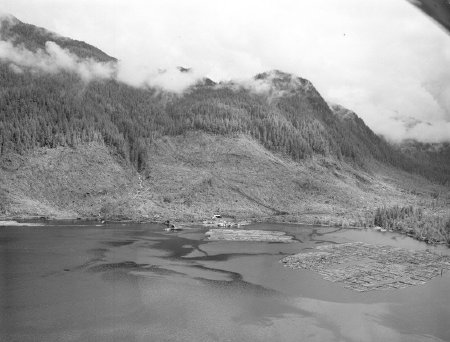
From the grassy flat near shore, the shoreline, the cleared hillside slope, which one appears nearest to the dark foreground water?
the shoreline

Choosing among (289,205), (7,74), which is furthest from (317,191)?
(7,74)

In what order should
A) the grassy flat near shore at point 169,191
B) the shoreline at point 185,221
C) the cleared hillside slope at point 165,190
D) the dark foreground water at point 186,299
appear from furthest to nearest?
the grassy flat near shore at point 169,191 < the cleared hillside slope at point 165,190 < the shoreline at point 185,221 < the dark foreground water at point 186,299

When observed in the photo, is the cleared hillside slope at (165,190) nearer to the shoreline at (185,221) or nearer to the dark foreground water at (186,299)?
the shoreline at (185,221)

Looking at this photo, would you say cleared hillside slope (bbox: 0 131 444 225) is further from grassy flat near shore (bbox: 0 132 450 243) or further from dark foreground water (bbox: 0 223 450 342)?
dark foreground water (bbox: 0 223 450 342)

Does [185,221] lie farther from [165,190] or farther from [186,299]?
[186,299]

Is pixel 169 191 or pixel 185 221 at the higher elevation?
pixel 169 191

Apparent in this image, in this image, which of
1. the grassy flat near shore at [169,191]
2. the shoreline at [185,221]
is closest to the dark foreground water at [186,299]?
the shoreline at [185,221]

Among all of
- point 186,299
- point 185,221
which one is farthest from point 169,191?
point 186,299
